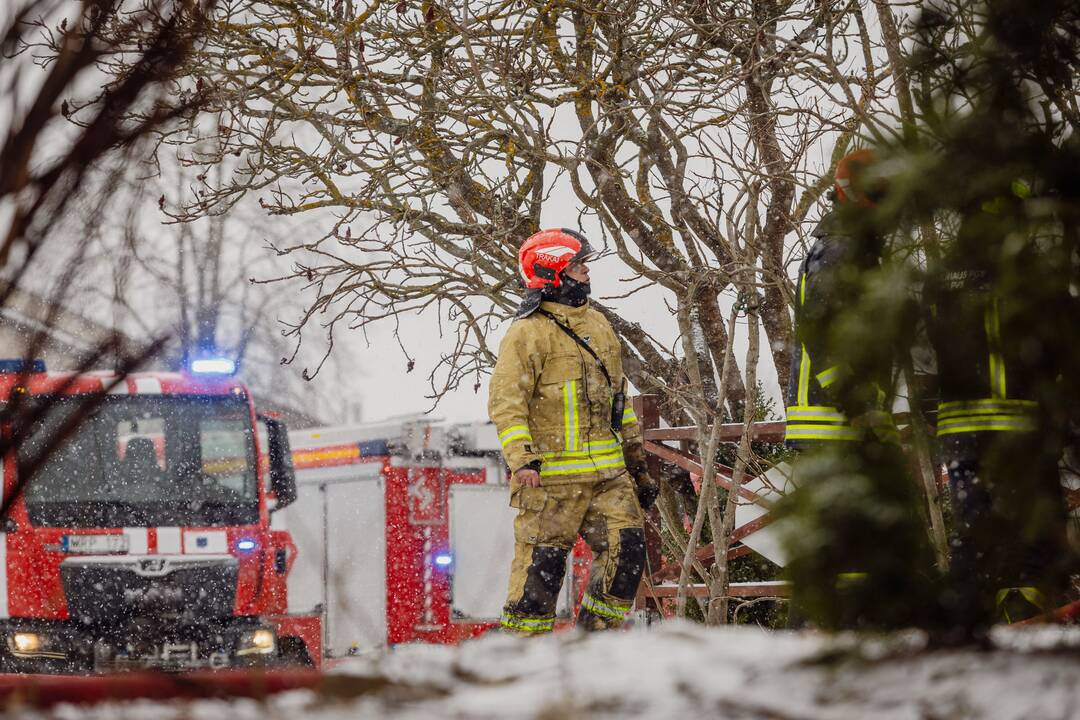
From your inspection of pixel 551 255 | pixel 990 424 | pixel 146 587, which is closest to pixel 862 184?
pixel 990 424

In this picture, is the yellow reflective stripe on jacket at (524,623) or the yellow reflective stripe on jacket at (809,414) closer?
the yellow reflective stripe on jacket at (809,414)

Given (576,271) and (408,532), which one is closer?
(576,271)

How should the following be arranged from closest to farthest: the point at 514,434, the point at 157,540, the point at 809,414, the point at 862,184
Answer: the point at 862,184 < the point at 809,414 < the point at 514,434 < the point at 157,540

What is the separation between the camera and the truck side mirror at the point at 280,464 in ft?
29.8

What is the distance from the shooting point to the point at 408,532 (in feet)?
31.9

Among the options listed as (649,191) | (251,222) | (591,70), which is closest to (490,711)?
(591,70)

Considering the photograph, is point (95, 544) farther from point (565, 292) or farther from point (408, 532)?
point (565, 292)

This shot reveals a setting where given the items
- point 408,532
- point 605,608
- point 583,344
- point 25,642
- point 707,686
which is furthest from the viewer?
point 408,532

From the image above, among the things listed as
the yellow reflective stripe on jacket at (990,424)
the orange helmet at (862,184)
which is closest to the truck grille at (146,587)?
the yellow reflective stripe on jacket at (990,424)

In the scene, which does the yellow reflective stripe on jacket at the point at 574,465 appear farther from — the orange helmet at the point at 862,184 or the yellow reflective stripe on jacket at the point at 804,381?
the orange helmet at the point at 862,184

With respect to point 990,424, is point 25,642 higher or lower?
lower

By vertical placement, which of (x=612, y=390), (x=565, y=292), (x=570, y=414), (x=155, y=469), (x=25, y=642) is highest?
(x=565, y=292)

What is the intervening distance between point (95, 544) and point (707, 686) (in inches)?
297

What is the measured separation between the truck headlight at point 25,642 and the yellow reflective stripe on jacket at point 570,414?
14.2 ft
